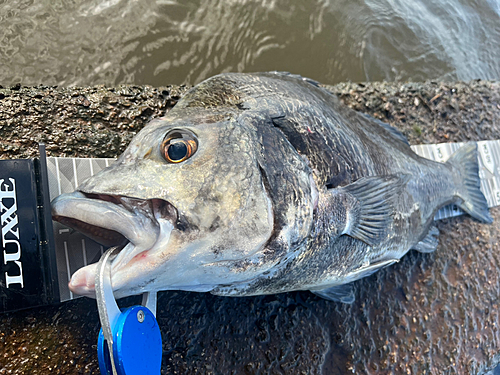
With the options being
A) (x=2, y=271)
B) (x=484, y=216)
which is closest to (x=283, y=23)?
(x=484, y=216)

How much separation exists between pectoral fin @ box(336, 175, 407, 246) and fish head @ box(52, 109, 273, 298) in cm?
56

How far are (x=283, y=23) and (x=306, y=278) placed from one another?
8.96 ft

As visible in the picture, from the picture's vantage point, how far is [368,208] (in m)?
1.69

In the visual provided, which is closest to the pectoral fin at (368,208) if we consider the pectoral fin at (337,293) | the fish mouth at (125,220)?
the pectoral fin at (337,293)

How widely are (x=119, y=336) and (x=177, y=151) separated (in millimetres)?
644

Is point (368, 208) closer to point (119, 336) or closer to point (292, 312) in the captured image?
point (292, 312)

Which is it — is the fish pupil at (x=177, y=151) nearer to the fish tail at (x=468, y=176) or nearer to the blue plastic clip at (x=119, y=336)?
the blue plastic clip at (x=119, y=336)

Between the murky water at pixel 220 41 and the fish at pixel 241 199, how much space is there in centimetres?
135

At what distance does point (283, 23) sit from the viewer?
3.47 meters

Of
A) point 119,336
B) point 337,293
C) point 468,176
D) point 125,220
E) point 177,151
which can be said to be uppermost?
point 177,151

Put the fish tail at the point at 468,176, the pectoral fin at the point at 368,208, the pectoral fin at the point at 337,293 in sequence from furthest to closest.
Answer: the fish tail at the point at 468,176, the pectoral fin at the point at 337,293, the pectoral fin at the point at 368,208

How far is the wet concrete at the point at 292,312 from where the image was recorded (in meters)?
1.75

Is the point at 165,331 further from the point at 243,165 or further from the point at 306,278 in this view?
the point at 243,165

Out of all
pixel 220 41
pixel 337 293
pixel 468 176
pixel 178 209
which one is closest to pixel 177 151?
pixel 178 209
